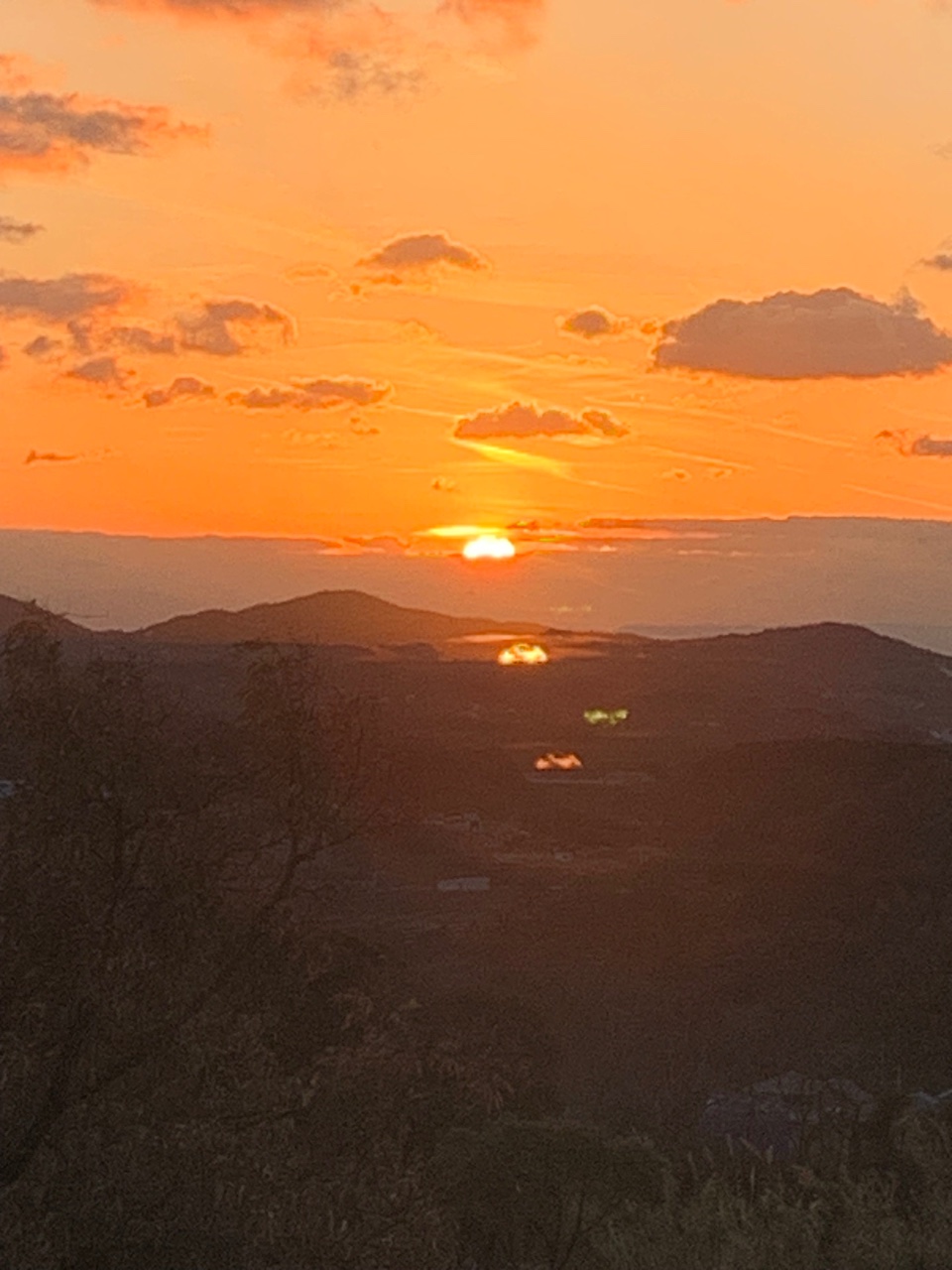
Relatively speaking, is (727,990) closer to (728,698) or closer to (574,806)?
(574,806)

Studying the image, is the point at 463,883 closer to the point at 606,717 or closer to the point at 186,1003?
the point at 186,1003

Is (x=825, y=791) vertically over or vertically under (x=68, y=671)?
under

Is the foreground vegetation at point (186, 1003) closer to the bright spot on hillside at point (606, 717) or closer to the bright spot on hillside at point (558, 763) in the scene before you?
the bright spot on hillside at point (558, 763)

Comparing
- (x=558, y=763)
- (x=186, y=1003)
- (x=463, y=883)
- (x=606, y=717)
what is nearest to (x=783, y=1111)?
(x=186, y=1003)

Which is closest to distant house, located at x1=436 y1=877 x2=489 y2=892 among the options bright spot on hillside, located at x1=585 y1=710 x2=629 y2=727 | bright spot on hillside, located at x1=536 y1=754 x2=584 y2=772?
bright spot on hillside, located at x1=536 y1=754 x2=584 y2=772

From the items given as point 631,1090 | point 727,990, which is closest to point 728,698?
point 727,990

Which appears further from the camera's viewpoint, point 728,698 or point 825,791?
point 728,698
